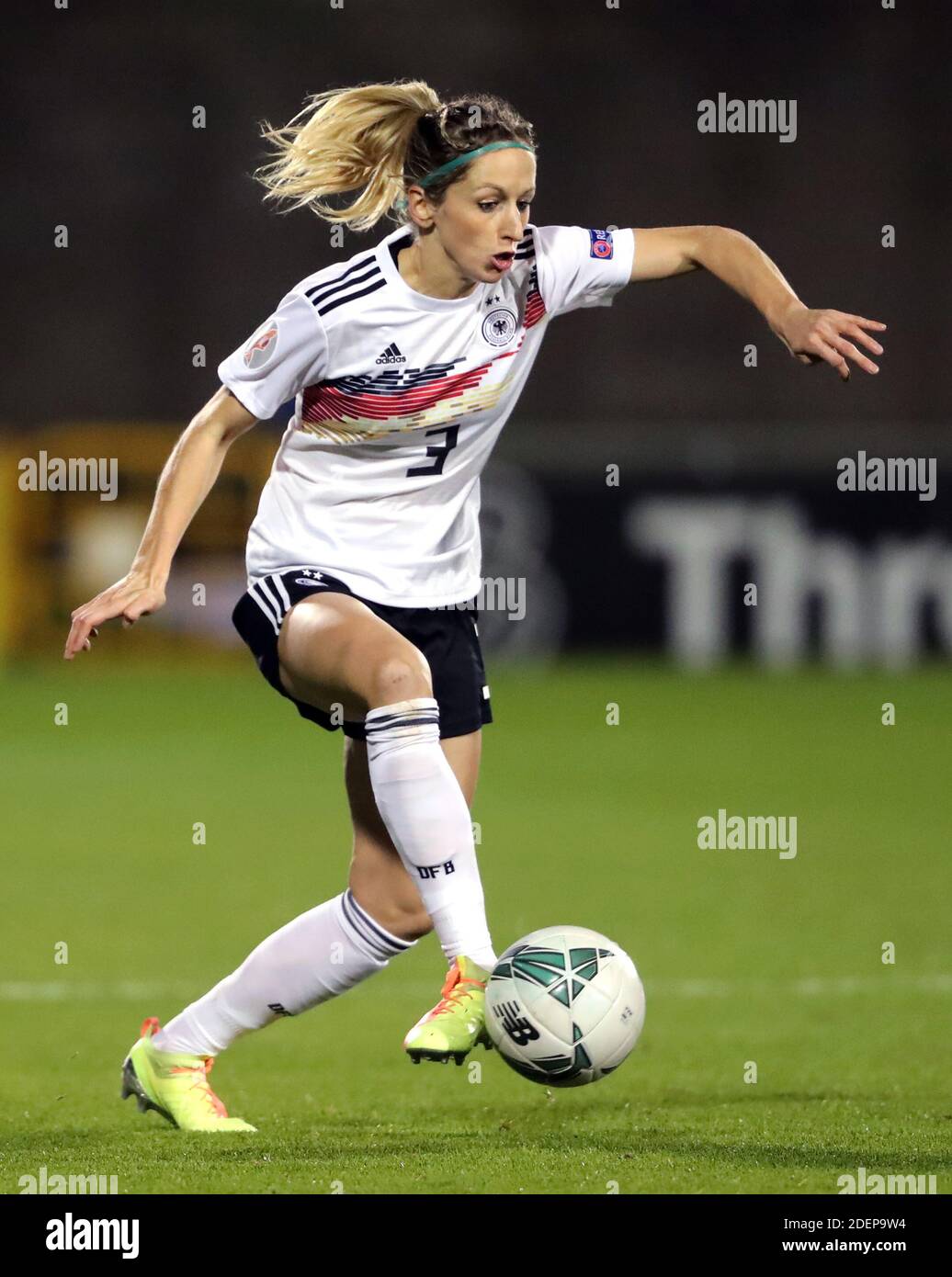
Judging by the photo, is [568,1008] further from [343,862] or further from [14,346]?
[14,346]

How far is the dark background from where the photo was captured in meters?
23.7

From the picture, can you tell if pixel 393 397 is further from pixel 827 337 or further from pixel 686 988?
pixel 686 988

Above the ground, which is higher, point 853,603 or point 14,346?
point 14,346

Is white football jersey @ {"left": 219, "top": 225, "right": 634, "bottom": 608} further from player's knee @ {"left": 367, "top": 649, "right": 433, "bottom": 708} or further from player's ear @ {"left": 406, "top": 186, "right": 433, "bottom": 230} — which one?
player's knee @ {"left": 367, "top": 649, "right": 433, "bottom": 708}

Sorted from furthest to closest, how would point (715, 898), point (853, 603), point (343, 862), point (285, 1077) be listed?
point (853, 603), point (343, 862), point (715, 898), point (285, 1077)

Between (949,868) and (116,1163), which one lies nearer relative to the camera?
(116,1163)

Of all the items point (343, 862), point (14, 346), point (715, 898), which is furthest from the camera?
point (14, 346)

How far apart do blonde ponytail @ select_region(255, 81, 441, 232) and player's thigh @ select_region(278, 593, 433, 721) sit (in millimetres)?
925

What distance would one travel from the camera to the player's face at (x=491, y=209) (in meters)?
4.40

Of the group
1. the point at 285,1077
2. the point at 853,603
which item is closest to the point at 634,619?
the point at 853,603

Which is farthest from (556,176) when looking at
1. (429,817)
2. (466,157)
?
(429,817)

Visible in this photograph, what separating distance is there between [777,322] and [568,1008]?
1.51 meters

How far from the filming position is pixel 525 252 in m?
4.75

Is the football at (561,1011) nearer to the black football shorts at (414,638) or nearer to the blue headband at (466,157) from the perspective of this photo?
the black football shorts at (414,638)
